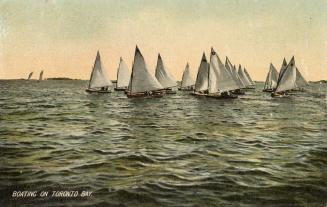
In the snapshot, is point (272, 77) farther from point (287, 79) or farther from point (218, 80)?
point (218, 80)

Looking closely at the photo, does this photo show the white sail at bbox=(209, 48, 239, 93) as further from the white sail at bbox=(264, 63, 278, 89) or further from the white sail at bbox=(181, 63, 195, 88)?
the white sail at bbox=(264, 63, 278, 89)

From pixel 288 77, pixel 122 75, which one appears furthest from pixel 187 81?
pixel 288 77

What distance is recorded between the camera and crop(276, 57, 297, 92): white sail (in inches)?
2418

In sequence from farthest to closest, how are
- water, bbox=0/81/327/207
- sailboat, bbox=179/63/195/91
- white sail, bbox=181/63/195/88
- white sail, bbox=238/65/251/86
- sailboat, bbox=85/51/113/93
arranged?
1. white sail, bbox=238/65/251/86
2. sailboat, bbox=179/63/195/91
3. white sail, bbox=181/63/195/88
4. sailboat, bbox=85/51/113/93
5. water, bbox=0/81/327/207

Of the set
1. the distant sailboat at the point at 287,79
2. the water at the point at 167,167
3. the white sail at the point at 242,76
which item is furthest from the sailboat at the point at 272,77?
the water at the point at 167,167

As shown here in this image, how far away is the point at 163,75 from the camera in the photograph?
6931 cm

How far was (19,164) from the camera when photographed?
44.0ft

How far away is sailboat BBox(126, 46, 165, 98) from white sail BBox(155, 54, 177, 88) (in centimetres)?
1312

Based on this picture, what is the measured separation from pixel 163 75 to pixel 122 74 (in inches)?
409

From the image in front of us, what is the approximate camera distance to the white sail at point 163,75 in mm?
68750

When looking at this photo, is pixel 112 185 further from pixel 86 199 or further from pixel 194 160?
pixel 194 160

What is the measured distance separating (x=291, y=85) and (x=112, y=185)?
6048cm

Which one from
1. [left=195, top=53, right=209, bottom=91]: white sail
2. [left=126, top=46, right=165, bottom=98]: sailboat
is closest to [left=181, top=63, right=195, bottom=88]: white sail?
[left=195, top=53, right=209, bottom=91]: white sail

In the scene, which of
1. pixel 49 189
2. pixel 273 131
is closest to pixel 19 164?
pixel 49 189
